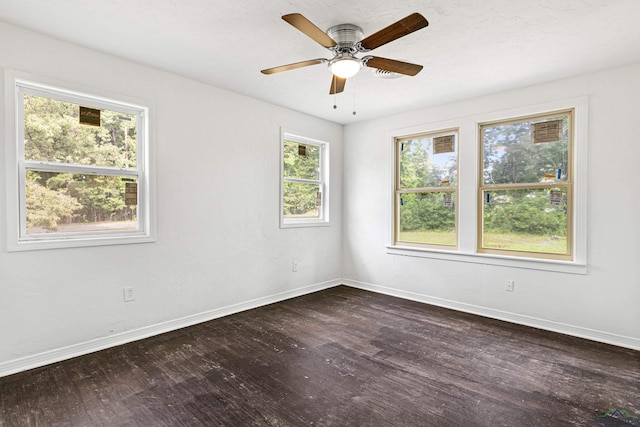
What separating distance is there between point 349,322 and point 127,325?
7.20 feet

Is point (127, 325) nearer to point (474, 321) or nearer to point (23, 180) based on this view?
point (23, 180)

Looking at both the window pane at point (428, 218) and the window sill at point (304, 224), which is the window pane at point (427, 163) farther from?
the window sill at point (304, 224)

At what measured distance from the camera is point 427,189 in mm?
4402

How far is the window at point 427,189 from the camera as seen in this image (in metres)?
4.20

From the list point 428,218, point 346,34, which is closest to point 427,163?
point 428,218

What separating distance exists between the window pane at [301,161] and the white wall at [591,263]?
1312 mm

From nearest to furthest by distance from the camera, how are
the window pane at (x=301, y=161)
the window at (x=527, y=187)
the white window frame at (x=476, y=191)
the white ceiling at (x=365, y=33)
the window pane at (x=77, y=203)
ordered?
1. the white ceiling at (x=365, y=33)
2. the window pane at (x=77, y=203)
3. the white window frame at (x=476, y=191)
4. the window at (x=527, y=187)
5. the window pane at (x=301, y=161)

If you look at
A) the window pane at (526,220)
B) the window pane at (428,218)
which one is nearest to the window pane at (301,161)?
the window pane at (428,218)

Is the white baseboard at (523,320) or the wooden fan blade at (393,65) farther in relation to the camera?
the white baseboard at (523,320)

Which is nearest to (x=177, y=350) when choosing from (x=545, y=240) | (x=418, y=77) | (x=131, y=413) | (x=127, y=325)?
(x=127, y=325)

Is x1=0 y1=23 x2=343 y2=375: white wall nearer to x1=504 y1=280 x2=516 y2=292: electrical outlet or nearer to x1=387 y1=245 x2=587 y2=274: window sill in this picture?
x1=387 y1=245 x2=587 y2=274: window sill

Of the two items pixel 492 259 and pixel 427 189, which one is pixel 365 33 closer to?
pixel 427 189

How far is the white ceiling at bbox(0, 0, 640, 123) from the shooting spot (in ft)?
7.07

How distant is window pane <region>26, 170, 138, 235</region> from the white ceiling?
113cm
